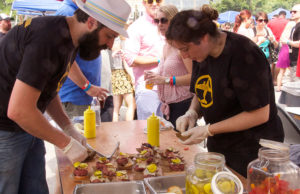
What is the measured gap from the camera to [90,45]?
1572 millimetres

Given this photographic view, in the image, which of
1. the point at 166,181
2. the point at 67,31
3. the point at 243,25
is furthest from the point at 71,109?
the point at 243,25

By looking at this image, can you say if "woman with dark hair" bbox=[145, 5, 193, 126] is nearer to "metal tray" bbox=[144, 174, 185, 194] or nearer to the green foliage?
"metal tray" bbox=[144, 174, 185, 194]

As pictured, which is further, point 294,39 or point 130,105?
point 294,39

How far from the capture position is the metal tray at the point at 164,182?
1.38 meters

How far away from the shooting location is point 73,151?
159cm

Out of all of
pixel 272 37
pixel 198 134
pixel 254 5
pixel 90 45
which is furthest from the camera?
pixel 254 5

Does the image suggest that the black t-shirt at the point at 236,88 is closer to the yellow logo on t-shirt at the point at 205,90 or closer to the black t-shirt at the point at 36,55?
the yellow logo on t-shirt at the point at 205,90

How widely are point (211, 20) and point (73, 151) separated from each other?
1.06 metres

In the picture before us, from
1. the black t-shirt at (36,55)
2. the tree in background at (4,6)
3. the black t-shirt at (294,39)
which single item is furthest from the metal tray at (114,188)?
the tree in background at (4,6)

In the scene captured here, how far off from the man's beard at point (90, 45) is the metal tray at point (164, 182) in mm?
755

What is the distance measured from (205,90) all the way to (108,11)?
2.41ft

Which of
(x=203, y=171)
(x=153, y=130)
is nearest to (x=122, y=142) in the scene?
(x=153, y=130)

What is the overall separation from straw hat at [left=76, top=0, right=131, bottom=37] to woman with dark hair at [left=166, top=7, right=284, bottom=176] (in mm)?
291

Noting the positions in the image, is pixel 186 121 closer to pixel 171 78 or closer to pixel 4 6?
pixel 171 78
